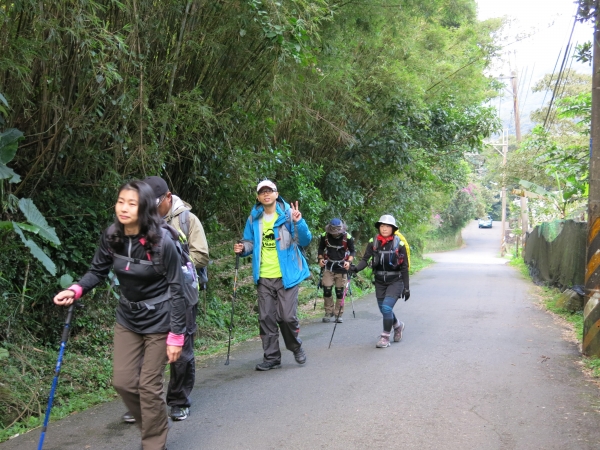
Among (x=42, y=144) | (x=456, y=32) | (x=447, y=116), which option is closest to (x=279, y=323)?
A: (x=42, y=144)

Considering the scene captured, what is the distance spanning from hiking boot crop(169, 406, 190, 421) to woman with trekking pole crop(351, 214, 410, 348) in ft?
11.9

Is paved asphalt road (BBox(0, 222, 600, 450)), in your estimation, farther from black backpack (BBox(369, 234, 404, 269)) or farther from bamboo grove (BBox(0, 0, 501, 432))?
bamboo grove (BBox(0, 0, 501, 432))

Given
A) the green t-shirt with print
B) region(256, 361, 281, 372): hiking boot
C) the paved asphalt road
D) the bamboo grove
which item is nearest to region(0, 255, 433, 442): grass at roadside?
the paved asphalt road

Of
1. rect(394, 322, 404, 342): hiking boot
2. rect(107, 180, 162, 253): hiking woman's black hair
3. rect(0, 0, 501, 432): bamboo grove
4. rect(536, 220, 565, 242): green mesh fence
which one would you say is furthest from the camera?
rect(536, 220, 565, 242): green mesh fence

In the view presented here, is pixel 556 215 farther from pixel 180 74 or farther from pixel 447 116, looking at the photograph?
pixel 180 74

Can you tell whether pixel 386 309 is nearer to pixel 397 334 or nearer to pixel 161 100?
pixel 397 334

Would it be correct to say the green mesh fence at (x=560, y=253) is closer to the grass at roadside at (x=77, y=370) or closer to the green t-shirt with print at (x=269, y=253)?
the grass at roadside at (x=77, y=370)

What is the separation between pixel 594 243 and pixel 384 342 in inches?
114

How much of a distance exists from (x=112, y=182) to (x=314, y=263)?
27.4 ft

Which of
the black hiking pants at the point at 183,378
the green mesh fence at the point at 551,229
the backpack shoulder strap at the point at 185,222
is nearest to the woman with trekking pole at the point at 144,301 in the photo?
the black hiking pants at the point at 183,378

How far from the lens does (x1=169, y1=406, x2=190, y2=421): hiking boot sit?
5.20 meters

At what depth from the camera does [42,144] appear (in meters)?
6.39

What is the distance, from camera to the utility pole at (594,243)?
775 centimetres

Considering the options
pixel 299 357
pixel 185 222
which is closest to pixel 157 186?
pixel 185 222
